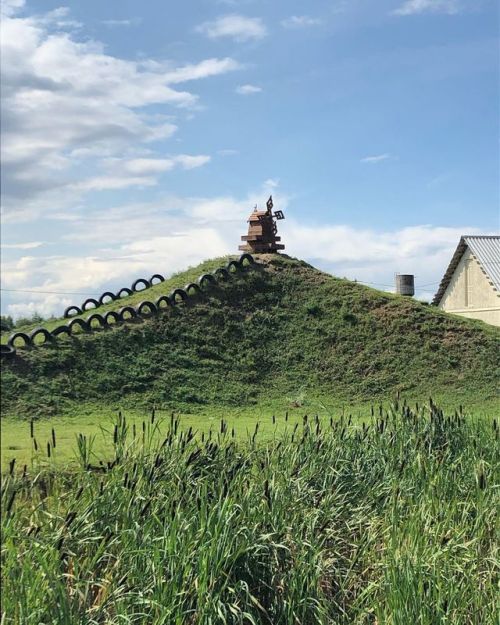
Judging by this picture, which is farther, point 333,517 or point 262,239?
point 262,239

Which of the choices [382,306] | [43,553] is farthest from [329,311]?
[43,553]

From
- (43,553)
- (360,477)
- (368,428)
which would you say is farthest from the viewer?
(368,428)

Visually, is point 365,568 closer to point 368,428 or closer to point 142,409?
point 368,428

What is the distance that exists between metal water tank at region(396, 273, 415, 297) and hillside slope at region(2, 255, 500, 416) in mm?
836

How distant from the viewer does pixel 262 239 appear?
40.1ft

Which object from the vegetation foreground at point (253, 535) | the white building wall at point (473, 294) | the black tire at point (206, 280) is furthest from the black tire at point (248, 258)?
the vegetation foreground at point (253, 535)

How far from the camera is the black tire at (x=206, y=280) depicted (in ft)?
33.0

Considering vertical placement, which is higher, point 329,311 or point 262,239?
point 262,239

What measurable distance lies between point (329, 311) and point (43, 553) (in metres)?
Result: 7.57

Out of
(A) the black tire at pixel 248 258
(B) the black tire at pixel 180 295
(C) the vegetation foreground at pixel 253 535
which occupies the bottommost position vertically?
(C) the vegetation foreground at pixel 253 535

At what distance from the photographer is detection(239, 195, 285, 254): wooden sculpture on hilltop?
12.1m

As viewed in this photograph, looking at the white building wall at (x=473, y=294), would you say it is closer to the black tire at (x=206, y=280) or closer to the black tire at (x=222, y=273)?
the black tire at (x=222, y=273)

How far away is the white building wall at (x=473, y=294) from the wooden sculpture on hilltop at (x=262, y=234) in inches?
142

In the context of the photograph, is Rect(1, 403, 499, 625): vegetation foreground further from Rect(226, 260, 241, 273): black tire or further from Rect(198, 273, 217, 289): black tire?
Rect(226, 260, 241, 273): black tire
